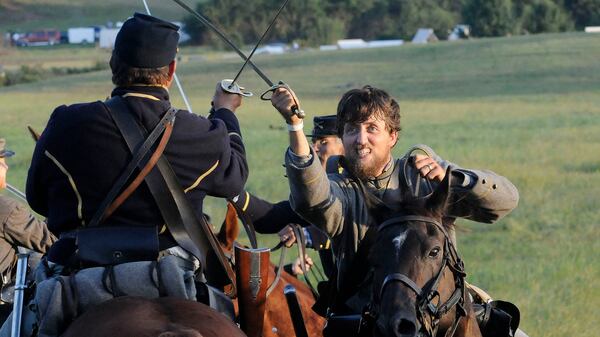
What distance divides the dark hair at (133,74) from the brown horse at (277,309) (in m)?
1.88

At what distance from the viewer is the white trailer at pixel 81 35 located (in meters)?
87.4

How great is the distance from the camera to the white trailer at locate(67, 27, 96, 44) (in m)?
87.4

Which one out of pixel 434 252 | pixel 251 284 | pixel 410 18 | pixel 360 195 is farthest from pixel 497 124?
pixel 410 18

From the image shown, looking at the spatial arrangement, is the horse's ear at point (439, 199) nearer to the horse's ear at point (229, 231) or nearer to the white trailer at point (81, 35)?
the horse's ear at point (229, 231)

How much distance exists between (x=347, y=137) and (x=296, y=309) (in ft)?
3.27

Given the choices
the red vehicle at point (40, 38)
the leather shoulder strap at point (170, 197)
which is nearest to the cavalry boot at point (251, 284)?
the leather shoulder strap at point (170, 197)

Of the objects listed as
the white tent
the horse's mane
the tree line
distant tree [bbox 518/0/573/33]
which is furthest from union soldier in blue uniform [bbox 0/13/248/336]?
distant tree [bbox 518/0/573/33]

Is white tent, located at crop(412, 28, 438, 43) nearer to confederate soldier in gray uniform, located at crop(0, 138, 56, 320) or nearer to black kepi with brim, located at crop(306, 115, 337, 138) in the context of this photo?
black kepi with brim, located at crop(306, 115, 337, 138)

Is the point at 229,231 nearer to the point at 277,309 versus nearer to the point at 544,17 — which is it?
the point at 277,309

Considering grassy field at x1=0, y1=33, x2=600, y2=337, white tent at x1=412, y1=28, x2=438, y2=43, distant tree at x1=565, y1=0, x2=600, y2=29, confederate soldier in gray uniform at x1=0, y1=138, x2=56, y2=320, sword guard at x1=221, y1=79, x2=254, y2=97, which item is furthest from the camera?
distant tree at x1=565, y1=0, x2=600, y2=29

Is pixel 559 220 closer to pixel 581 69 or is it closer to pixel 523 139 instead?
pixel 523 139

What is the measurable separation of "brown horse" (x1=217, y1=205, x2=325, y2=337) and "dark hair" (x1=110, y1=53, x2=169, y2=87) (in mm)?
1877

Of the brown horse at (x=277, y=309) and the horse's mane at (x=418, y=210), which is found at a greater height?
the horse's mane at (x=418, y=210)

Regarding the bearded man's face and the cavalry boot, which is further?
the bearded man's face
